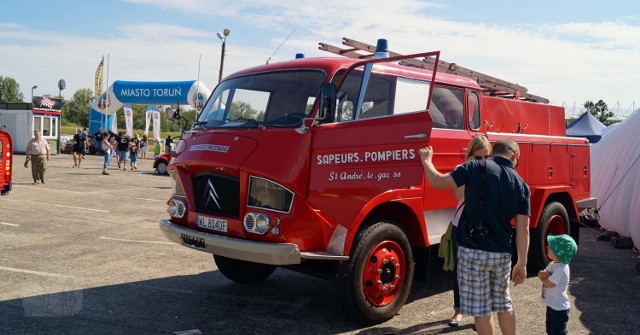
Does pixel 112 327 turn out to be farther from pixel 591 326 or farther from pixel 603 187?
pixel 603 187

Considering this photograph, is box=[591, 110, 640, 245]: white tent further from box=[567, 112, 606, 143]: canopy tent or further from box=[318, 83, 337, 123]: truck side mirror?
box=[318, 83, 337, 123]: truck side mirror

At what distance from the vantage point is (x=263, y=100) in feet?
19.2

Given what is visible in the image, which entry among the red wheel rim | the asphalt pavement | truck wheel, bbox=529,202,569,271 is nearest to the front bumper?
the asphalt pavement

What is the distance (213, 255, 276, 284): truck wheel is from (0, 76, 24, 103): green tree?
121465 millimetres

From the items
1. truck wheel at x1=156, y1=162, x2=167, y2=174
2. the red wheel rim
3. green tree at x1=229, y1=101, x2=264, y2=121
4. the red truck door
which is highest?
green tree at x1=229, y1=101, x2=264, y2=121

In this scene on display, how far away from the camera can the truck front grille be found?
16.9 ft

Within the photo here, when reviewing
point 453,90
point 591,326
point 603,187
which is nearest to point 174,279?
point 453,90

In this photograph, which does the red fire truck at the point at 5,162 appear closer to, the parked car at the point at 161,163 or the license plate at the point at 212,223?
the parked car at the point at 161,163

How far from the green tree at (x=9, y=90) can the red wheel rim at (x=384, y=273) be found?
123231mm

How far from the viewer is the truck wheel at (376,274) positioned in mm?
5059

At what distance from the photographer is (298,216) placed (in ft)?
16.0

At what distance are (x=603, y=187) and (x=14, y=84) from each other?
128 metres

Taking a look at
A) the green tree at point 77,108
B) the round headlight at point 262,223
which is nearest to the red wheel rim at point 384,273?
the round headlight at point 262,223

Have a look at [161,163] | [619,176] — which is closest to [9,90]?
[161,163]
